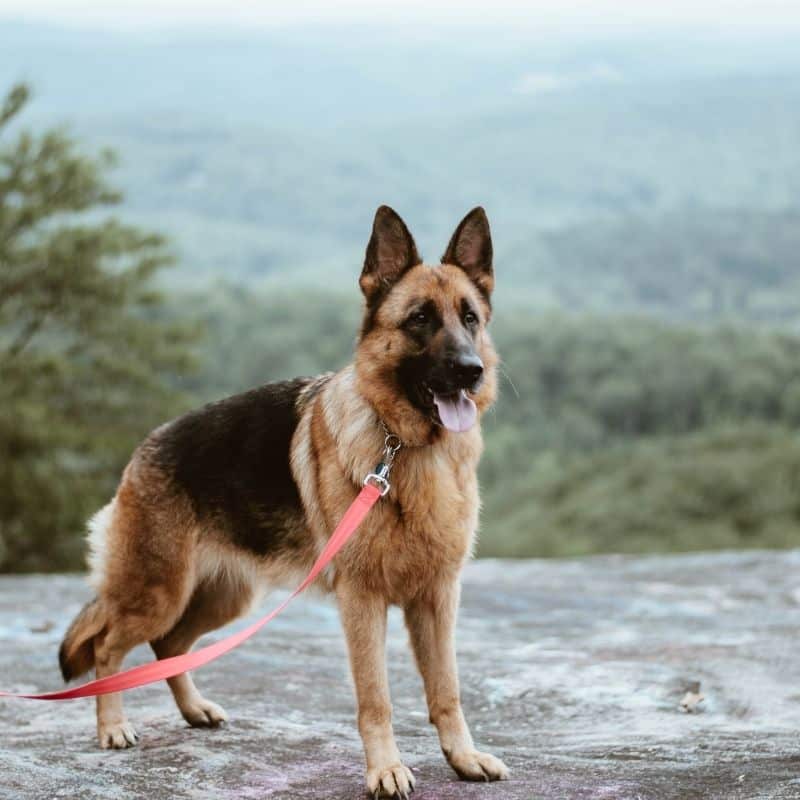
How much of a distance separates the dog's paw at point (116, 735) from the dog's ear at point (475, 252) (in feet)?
9.18

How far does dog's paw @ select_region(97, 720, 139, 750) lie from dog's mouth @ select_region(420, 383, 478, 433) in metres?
2.28

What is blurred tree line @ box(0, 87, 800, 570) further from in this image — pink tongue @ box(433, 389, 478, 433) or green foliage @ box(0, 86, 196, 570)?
pink tongue @ box(433, 389, 478, 433)

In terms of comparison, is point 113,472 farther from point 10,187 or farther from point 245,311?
point 245,311

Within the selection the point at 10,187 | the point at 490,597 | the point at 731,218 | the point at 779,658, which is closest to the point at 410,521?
the point at 779,658

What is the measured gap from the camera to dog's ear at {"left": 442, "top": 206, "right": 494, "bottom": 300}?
205 inches

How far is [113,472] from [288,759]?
64.3ft

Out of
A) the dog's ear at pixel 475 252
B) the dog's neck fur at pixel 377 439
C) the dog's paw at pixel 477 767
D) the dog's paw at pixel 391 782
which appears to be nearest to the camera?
the dog's paw at pixel 391 782

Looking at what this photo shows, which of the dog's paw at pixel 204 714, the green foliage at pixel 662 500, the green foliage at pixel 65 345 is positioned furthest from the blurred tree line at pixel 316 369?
the dog's paw at pixel 204 714

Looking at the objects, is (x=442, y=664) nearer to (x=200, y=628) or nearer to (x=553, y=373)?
(x=200, y=628)

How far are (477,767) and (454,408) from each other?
1.54 m

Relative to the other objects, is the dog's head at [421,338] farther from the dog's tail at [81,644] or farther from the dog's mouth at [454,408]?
the dog's tail at [81,644]

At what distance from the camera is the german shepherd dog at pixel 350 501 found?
15.6ft

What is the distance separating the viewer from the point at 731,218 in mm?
172125

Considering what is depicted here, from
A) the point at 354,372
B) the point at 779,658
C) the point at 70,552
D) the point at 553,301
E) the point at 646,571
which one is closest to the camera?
the point at 354,372
